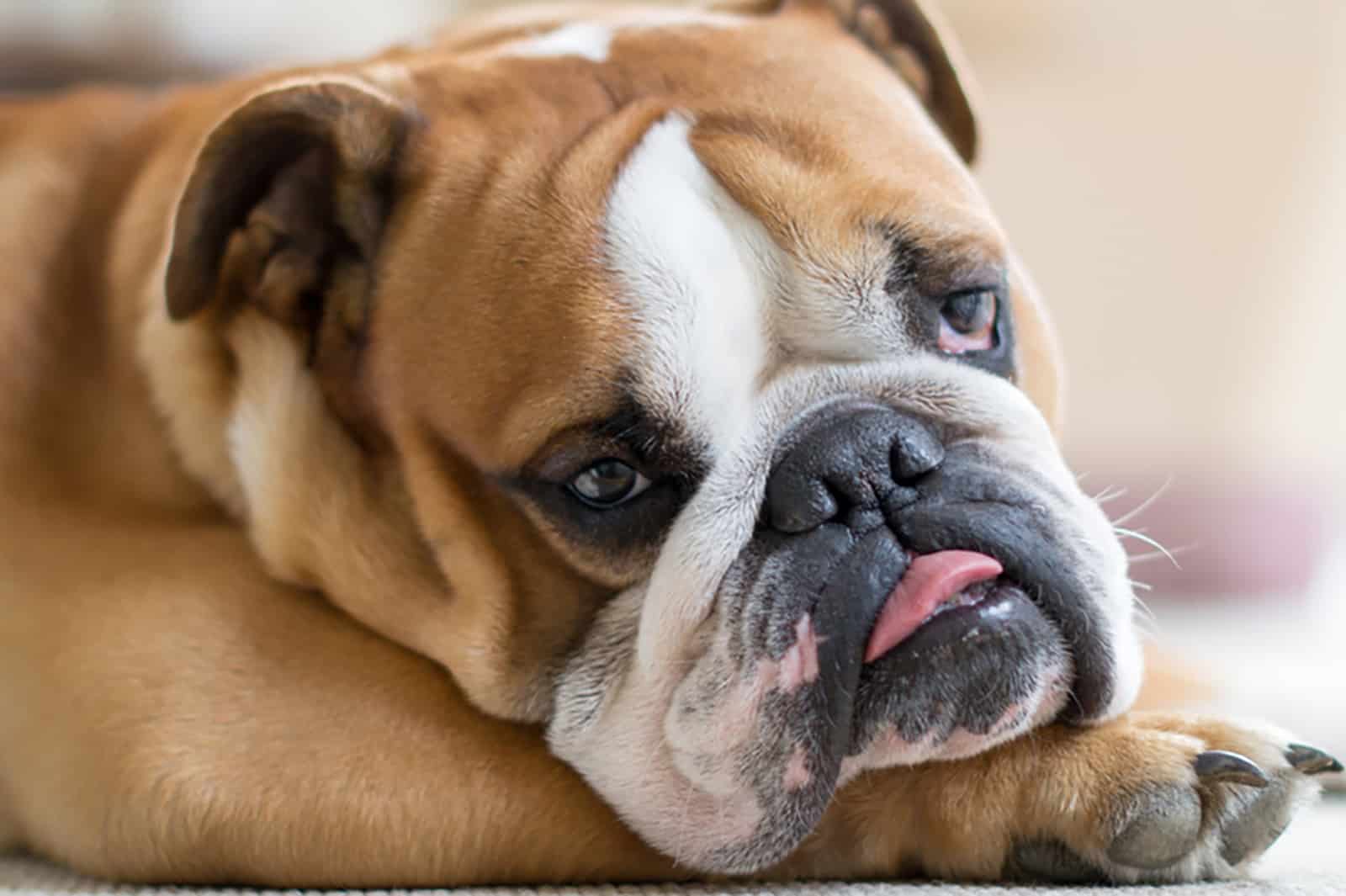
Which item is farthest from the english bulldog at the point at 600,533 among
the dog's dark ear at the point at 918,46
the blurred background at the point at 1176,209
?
the blurred background at the point at 1176,209

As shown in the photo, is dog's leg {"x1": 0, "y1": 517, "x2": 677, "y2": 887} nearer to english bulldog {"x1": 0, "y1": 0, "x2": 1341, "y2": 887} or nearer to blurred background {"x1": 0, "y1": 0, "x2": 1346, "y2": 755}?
english bulldog {"x1": 0, "y1": 0, "x2": 1341, "y2": 887}

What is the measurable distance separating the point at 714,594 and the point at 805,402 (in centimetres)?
21

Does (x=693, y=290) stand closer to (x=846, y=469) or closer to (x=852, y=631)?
(x=846, y=469)

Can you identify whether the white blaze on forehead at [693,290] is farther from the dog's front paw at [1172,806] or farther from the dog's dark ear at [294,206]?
the dog's front paw at [1172,806]

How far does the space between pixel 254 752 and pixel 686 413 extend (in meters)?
0.58

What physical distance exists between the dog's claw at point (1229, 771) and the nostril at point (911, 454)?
0.36 meters

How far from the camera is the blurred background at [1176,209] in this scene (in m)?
3.37

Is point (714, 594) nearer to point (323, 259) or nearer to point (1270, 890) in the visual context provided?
point (1270, 890)

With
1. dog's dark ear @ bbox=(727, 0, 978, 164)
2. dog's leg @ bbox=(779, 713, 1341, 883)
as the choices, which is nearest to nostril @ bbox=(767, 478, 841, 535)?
dog's leg @ bbox=(779, 713, 1341, 883)

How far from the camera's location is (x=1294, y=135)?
11.6 ft

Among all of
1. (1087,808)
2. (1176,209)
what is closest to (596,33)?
(1087,808)

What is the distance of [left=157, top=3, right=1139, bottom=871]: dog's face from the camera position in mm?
1325

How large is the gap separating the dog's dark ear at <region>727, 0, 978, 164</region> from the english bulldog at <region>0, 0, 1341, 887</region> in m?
0.11

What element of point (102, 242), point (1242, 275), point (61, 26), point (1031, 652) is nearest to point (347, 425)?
point (102, 242)
